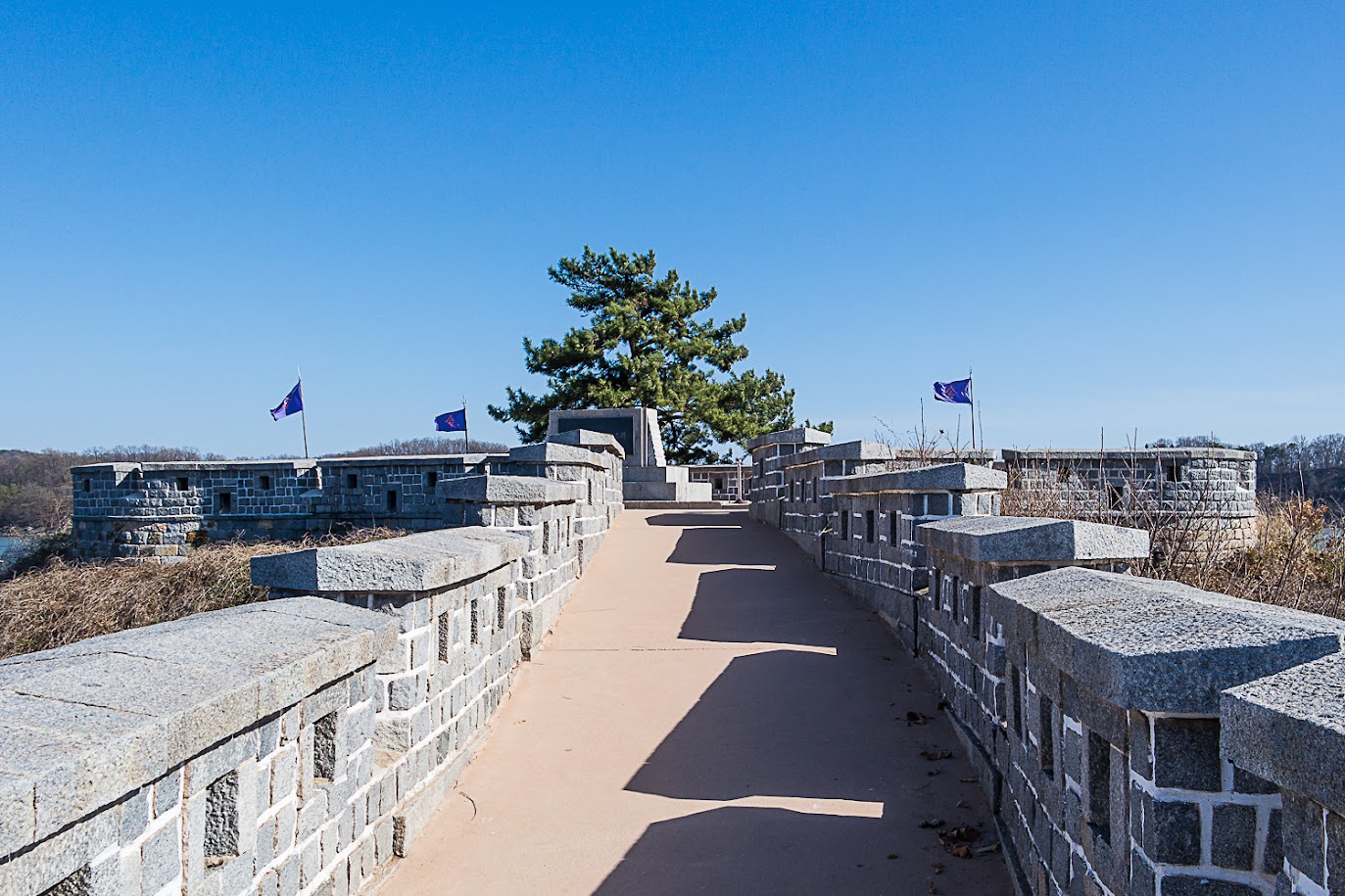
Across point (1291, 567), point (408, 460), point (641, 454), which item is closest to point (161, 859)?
point (1291, 567)

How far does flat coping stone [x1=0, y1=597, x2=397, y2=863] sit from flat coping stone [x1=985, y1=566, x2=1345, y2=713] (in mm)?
2341

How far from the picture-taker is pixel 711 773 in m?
5.72

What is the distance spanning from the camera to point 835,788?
5438mm

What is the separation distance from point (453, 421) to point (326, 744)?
20.4 m

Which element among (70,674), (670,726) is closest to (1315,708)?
(70,674)

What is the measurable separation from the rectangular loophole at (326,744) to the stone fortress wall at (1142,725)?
2651 millimetres

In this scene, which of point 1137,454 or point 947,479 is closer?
point 947,479

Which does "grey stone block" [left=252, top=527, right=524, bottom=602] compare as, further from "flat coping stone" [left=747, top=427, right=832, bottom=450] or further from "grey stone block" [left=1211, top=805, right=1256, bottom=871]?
"flat coping stone" [left=747, top=427, right=832, bottom=450]

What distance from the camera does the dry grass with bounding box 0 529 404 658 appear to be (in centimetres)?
1107

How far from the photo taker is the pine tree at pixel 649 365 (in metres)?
29.1

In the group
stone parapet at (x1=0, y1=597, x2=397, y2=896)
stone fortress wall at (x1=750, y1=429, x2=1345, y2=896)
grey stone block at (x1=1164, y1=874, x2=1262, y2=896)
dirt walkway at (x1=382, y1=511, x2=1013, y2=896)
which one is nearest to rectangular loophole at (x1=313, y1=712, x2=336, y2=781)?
stone parapet at (x1=0, y1=597, x2=397, y2=896)

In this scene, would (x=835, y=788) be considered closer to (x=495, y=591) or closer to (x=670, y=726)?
(x=670, y=726)

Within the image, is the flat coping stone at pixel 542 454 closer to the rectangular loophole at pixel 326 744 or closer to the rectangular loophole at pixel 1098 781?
the rectangular loophole at pixel 326 744

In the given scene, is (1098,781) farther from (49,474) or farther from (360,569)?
(49,474)
